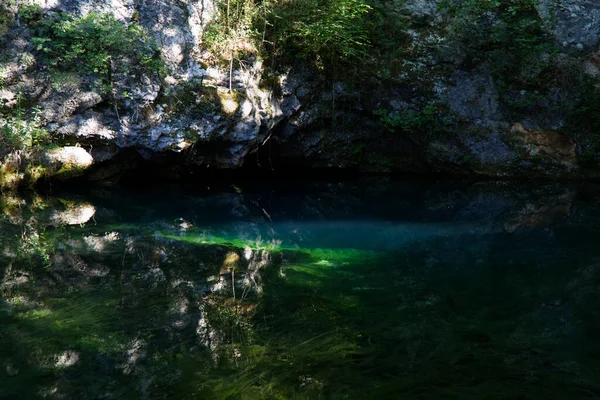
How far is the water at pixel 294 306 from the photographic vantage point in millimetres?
3236

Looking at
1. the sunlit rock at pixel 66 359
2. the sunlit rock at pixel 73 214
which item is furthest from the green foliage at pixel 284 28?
the sunlit rock at pixel 66 359

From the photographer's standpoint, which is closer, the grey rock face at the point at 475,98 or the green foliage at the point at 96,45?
the green foliage at the point at 96,45

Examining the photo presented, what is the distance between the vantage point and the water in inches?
127

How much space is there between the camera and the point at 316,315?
4.28m

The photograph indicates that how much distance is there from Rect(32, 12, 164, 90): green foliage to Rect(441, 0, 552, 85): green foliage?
24.8 feet

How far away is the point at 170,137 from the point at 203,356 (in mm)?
7350

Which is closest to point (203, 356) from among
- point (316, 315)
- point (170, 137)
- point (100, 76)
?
point (316, 315)

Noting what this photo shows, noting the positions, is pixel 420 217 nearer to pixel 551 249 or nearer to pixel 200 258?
pixel 551 249

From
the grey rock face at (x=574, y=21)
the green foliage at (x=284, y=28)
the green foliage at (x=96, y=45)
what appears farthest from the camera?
the grey rock face at (x=574, y=21)

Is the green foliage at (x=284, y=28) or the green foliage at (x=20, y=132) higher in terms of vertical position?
the green foliage at (x=284, y=28)

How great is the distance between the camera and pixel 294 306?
4.47 meters

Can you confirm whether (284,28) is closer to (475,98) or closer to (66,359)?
(475,98)

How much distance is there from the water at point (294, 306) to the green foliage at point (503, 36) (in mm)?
4903

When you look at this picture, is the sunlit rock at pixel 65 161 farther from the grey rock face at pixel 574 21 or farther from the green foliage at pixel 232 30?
the grey rock face at pixel 574 21
